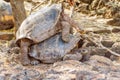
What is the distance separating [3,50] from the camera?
3.78 meters

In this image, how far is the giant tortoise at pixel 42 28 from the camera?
3186 mm

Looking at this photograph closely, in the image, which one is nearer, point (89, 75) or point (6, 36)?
point (89, 75)

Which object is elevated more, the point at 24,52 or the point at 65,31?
the point at 65,31

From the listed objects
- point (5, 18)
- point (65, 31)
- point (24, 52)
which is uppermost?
point (65, 31)

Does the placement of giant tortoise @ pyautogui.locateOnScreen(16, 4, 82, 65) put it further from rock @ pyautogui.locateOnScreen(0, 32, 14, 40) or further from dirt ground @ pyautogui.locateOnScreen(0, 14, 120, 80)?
rock @ pyautogui.locateOnScreen(0, 32, 14, 40)

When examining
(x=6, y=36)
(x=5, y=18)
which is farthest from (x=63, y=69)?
(x=5, y=18)

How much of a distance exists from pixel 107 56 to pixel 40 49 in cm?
100

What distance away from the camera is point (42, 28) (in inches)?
127

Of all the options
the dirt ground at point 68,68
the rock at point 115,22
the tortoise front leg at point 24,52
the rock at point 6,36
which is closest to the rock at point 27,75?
the dirt ground at point 68,68

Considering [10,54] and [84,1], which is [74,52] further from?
[84,1]

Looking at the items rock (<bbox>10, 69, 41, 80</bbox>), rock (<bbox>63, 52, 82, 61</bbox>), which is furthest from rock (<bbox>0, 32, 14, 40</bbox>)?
rock (<bbox>10, 69, 41, 80</bbox>)

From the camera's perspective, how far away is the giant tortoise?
10.5 feet

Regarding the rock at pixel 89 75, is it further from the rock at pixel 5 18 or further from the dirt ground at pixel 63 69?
the rock at pixel 5 18

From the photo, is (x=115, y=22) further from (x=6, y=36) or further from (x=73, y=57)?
(x=73, y=57)
